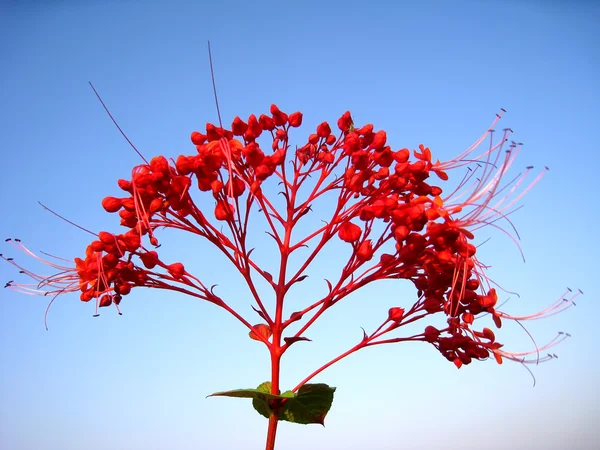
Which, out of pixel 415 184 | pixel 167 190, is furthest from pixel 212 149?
pixel 415 184

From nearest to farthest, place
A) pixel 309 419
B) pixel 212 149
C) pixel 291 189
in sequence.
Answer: pixel 309 419, pixel 212 149, pixel 291 189

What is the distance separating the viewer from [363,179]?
3299 mm

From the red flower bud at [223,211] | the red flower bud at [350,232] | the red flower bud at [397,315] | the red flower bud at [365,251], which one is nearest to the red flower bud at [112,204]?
the red flower bud at [223,211]

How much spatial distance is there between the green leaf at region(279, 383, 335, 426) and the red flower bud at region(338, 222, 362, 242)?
2.83ft

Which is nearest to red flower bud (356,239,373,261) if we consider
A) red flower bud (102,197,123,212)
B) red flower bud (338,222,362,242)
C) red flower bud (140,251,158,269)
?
red flower bud (338,222,362,242)

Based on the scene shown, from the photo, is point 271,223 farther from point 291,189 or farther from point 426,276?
point 426,276

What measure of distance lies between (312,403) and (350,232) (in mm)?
1007

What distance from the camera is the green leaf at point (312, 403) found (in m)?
2.92

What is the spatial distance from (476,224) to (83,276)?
2396 mm

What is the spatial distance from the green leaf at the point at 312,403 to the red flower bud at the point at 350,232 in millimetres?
864

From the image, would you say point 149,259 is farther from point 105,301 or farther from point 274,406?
point 274,406

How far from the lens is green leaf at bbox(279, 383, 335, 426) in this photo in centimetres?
292

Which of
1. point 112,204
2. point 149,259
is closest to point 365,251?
point 149,259

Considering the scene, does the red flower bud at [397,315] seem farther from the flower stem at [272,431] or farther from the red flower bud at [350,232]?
the flower stem at [272,431]
